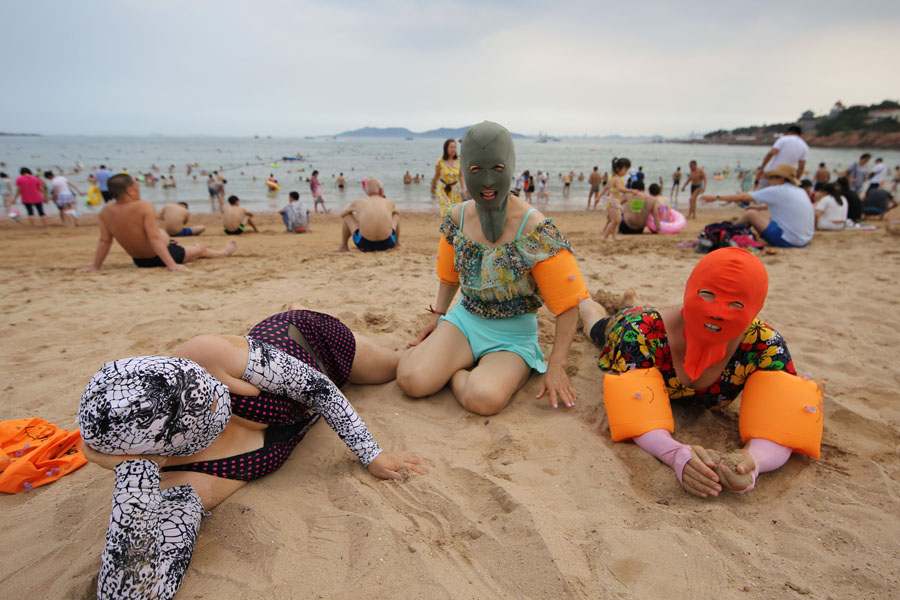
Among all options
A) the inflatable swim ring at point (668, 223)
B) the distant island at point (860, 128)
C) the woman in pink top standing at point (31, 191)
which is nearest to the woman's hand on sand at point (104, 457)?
the inflatable swim ring at point (668, 223)

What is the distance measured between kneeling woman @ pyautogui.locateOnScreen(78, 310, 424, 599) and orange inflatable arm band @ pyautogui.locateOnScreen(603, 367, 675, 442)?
3.34 ft

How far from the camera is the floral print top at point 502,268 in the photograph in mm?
2504

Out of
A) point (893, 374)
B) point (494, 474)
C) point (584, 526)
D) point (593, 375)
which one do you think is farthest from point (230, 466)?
point (893, 374)

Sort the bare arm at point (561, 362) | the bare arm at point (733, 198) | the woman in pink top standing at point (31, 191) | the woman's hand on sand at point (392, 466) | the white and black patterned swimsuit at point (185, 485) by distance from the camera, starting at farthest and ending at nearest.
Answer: the woman in pink top standing at point (31, 191), the bare arm at point (733, 198), the bare arm at point (561, 362), the woman's hand on sand at point (392, 466), the white and black patterned swimsuit at point (185, 485)

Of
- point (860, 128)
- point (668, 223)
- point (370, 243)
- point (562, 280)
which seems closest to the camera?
point (562, 280)

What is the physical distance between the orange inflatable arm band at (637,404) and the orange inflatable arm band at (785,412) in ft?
1.16

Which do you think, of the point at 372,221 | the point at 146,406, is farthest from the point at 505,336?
the point at 372,221

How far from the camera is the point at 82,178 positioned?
24.8m

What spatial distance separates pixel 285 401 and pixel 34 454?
1206 mm

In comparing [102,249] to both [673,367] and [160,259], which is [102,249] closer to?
[160,259]

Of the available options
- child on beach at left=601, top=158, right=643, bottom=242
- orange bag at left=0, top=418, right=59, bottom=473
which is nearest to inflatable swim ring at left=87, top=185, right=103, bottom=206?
orange bag at left=0, top=418, right=59, bottom=473

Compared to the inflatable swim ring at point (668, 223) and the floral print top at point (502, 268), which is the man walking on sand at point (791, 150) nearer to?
the inflatable swim ring at point (668, 223)

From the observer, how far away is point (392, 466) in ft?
6.73

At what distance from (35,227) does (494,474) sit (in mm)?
14071
